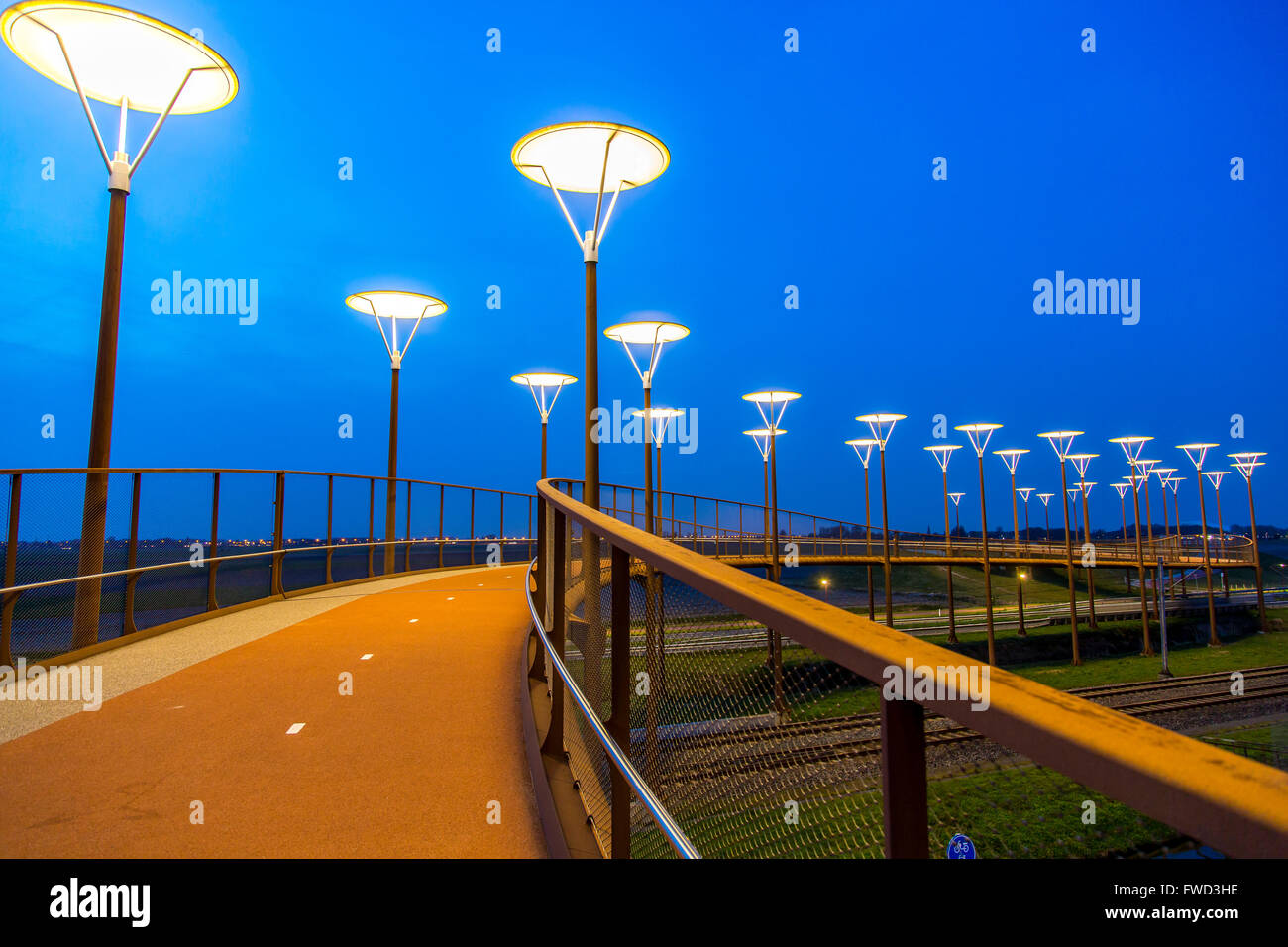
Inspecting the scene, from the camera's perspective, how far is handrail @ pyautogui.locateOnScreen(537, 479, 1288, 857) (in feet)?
2.10

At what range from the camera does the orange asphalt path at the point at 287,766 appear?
10.5ft

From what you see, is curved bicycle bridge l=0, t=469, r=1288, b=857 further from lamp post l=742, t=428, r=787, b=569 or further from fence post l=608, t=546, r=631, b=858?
lamp post l=742, t=428, r=787, b=569

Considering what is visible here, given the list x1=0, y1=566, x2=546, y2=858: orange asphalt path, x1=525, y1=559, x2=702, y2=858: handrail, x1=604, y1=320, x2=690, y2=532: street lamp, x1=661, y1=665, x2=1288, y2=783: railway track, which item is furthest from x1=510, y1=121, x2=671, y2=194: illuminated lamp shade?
x1=661, y1=665, x2=1288, y2=783: railway track

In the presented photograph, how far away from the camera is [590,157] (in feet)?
39.9

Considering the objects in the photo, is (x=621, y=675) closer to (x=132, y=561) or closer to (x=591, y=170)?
(x=132, y=561)

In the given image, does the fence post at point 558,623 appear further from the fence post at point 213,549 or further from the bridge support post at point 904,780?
the fence post at point 213,549

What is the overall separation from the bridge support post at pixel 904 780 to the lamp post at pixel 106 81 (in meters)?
8.04

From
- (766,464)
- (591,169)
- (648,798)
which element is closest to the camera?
(648,798)

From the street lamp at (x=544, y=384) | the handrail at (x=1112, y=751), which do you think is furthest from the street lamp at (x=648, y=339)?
the handrail at (x=1112, y=751)

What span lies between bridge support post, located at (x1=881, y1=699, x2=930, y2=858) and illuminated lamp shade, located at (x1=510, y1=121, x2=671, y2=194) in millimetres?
11808

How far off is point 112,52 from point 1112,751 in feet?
38.8

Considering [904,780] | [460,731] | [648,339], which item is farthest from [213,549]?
[648,339]
